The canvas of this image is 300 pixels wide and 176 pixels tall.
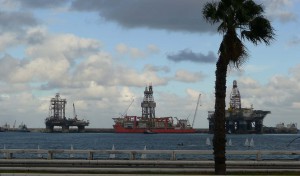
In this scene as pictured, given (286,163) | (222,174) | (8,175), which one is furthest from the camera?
(286,163)

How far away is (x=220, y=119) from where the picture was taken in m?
24.9

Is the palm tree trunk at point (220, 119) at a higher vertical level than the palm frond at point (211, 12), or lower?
lower

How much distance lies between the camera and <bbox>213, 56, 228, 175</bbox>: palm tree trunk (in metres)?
24.6

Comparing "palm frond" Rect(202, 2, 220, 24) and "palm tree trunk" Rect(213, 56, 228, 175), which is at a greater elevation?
"palm frond" Rect(202, 2, 220, 24)

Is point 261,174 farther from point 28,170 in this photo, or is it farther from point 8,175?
point 8,175

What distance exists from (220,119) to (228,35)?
3719mm

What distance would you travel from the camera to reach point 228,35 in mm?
25438

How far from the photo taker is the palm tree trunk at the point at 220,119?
80.7ft

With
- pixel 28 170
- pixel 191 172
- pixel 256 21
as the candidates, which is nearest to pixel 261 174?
pixel 191 172

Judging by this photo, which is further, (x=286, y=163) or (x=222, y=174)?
(x=286, y=163)

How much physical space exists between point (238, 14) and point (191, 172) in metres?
9.58

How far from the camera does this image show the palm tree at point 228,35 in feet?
81.6

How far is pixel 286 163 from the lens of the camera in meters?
36.6

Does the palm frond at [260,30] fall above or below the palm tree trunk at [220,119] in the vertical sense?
above
